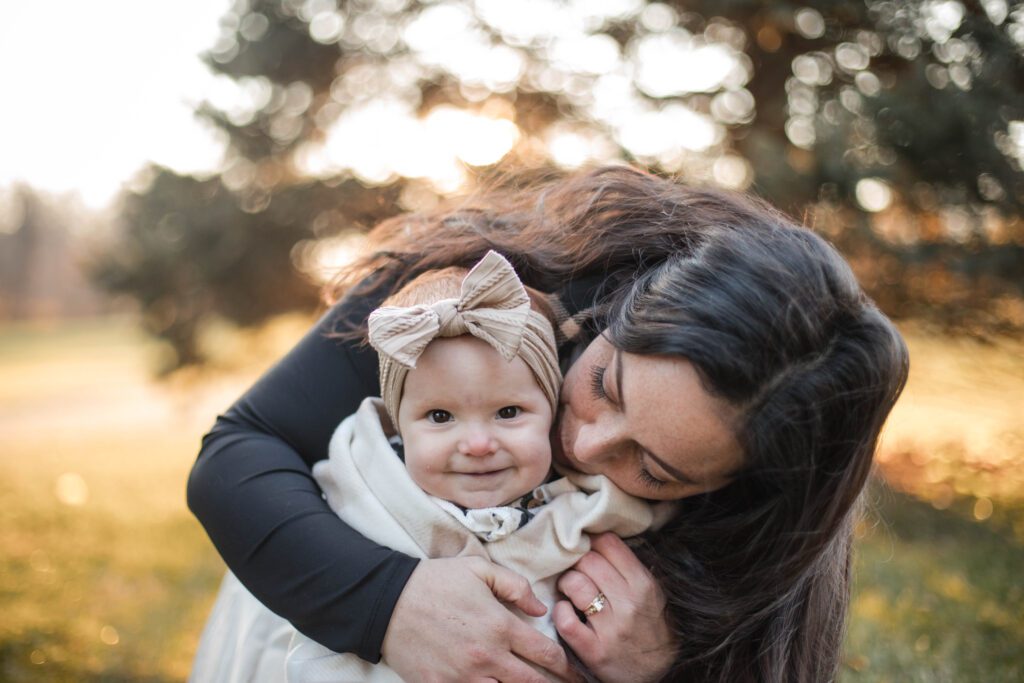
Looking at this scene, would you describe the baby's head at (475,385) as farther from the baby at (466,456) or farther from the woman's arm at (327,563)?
the woman's arm at (327,563)

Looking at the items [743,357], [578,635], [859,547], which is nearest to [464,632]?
[578,635]

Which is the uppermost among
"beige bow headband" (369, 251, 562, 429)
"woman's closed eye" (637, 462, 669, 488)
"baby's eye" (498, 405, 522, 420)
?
"beige bow headband" (369, 251, 562, 429)

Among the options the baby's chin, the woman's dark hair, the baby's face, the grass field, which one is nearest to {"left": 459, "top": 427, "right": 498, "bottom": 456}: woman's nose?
the baby's face

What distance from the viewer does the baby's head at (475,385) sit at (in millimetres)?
1662

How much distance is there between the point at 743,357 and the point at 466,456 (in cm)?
62

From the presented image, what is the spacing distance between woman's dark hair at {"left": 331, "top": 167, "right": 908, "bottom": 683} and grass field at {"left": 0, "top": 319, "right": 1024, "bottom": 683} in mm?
699

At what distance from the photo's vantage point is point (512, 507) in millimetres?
1836

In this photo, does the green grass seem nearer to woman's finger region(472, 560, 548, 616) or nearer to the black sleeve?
woman's finger region(472, 560, 548, 616)

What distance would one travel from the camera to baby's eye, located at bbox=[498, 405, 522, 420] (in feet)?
5.79

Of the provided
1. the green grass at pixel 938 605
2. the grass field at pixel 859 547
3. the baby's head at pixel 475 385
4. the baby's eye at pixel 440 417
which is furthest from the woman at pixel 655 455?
the grass field at pixel 859 547

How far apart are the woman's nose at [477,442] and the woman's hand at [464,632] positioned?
24 centimetres

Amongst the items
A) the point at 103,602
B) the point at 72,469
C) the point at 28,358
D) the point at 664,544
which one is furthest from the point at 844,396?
the point at 28,358

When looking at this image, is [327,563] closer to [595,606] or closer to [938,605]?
[595,606]

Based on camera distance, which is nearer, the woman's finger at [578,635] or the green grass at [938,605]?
the woman's finger at [578,635]
